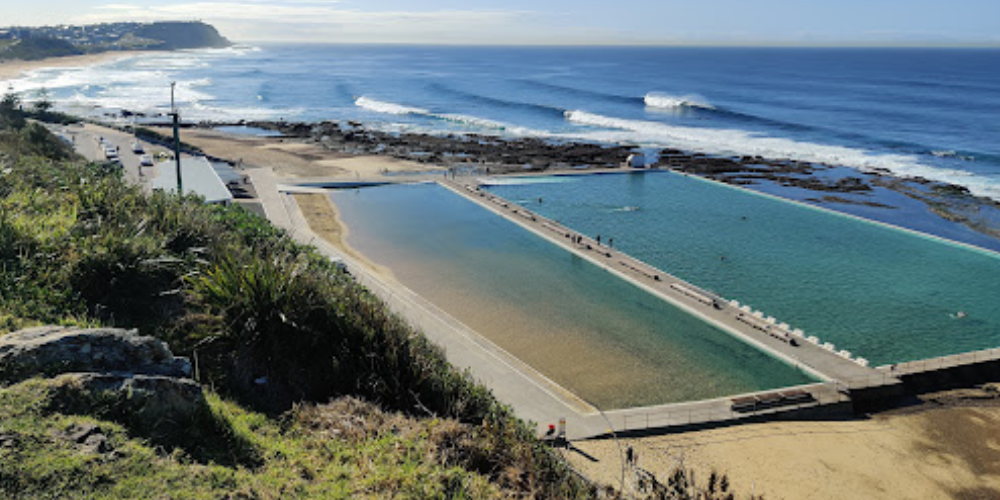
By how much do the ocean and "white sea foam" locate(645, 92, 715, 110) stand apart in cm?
27

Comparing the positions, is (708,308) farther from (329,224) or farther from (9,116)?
(9,116)

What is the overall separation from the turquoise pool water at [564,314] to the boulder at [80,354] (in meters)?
10.2

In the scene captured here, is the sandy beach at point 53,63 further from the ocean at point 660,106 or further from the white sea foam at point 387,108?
the white sea foam at point 387,108

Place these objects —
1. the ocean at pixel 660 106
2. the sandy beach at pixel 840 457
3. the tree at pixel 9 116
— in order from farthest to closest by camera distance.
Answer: the ocean at pixel 660 106, the tree at pixel 9 116, the sandy beach at pixel 840 457

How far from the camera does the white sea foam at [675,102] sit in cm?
8462

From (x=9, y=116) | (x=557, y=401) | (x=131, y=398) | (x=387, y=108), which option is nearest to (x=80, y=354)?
(x=131, y=398)

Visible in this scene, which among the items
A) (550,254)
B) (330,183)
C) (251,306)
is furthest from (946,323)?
(330,183)

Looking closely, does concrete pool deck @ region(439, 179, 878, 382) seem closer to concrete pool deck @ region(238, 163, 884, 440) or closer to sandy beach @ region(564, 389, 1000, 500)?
concrete pool deck @ region(238, 163, 884, 440)

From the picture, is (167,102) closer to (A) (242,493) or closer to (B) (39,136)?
(B) (39,136)

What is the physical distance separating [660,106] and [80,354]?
8528cm

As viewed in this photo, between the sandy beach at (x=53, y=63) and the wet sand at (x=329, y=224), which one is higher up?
the sandy beach at (x=53, y=63)

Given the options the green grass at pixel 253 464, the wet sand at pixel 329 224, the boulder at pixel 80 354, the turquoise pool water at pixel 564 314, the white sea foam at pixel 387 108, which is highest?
the white sea foam at pixel 387 108

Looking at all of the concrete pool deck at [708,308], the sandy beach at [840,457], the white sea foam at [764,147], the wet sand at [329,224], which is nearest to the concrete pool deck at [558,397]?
the concrete pool deck at [708,308]

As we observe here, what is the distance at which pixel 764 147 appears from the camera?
57.2 meters
